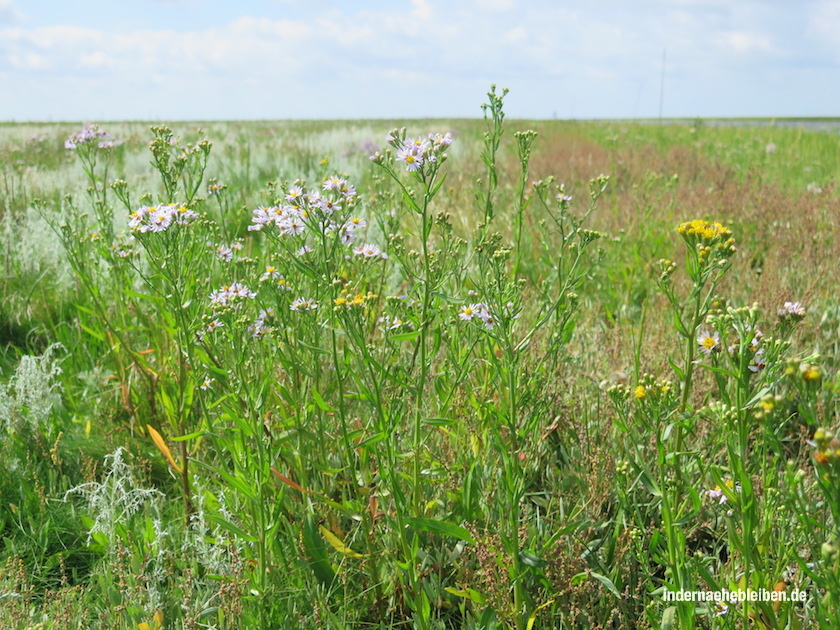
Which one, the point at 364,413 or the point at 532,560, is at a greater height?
the point at 364,413

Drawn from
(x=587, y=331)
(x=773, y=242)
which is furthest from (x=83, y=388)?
(x=773, y=242)

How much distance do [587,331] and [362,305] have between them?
181 cm

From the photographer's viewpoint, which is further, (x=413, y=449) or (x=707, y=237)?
(x=413, y=449)

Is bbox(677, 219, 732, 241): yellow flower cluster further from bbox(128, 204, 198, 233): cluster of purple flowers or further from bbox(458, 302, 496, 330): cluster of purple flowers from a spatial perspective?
bbox(128, 204, 198, 233): cluster of purple flowers

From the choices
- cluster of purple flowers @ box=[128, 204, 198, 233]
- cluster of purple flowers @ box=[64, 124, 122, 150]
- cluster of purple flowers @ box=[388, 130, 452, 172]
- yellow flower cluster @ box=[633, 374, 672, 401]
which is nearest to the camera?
yellow flower cluster @ box=[633, 374, 672, 401]

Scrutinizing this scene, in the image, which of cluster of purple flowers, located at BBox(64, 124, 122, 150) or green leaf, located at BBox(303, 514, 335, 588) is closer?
green leaf, located at BBox(303, 514, 335, 588)

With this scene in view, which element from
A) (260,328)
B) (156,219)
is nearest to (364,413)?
(260,328)

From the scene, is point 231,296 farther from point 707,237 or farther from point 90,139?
point 90,139

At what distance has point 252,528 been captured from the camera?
1.87 metres

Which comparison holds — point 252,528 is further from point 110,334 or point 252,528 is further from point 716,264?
point 110,334

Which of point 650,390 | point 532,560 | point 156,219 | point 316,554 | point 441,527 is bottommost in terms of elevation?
point 316,554

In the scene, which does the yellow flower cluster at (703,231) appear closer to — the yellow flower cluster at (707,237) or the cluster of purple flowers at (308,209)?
the yellow flower cluster at (707,237)

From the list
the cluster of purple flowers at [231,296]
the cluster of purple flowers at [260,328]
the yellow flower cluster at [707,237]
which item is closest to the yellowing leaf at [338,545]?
the cluster of purple flowers at [260,328]

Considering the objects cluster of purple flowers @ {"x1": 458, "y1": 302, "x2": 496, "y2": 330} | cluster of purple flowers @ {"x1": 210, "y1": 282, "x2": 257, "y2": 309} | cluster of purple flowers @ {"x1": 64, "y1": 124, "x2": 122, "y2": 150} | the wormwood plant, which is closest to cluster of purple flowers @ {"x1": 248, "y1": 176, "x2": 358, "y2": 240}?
the wormwood plant
